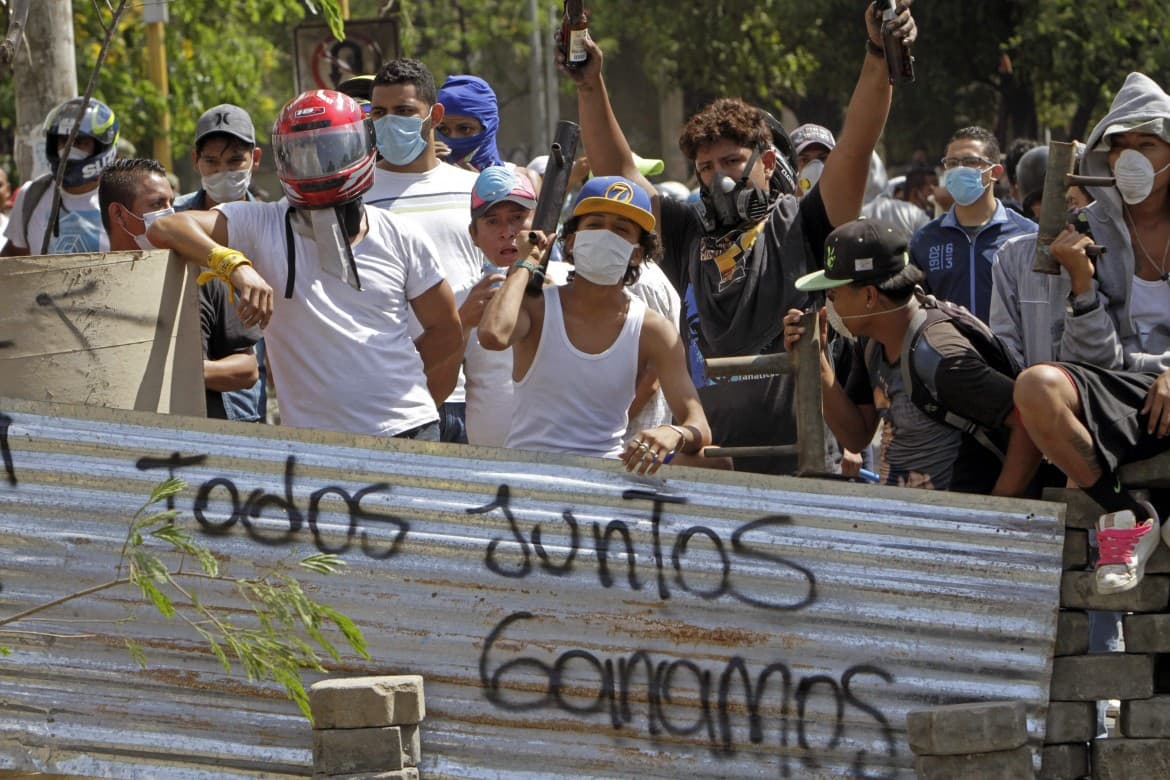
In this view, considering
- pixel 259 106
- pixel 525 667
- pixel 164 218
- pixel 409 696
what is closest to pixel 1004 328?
pixel 525 667

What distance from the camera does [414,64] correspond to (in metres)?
7.21

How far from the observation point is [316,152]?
5508mm

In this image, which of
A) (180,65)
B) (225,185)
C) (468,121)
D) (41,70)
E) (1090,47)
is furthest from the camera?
(1090,47)

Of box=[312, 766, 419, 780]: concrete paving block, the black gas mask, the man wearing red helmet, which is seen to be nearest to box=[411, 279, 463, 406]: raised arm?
the man wearing red helmet

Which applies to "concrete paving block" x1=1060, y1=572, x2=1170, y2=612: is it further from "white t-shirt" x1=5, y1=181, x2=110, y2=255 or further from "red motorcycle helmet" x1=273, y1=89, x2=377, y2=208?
"white t-shirt" x1=5, y1=181, x2=110, y2=255

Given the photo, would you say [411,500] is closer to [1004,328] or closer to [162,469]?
[162,469]

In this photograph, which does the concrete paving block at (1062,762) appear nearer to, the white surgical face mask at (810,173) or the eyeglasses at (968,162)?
the eyeglasses at (968,162)

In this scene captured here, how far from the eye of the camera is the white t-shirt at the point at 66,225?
761cm

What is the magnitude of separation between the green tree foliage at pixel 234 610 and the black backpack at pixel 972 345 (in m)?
1.89

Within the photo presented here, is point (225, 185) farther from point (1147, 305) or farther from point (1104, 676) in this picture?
point (1104, 676)

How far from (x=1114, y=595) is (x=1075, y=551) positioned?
177mm

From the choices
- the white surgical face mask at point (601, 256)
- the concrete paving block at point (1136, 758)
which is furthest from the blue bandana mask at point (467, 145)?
the concrete paving block at point (1136, 758)

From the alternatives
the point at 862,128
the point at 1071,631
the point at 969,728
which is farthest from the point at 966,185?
the point at 969,728

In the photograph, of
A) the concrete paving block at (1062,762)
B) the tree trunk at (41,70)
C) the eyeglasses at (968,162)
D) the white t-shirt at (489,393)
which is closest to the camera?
the concrete paving block at (1062,762)
